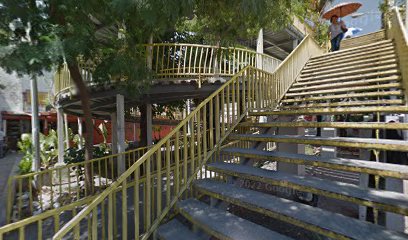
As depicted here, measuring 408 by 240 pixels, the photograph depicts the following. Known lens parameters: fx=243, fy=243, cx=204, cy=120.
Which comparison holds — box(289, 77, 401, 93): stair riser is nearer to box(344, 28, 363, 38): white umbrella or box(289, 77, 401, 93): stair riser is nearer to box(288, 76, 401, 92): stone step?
box(288, 76, 401, 92): stone step

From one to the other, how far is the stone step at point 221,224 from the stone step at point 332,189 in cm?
57

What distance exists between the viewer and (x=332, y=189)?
8.33 feet

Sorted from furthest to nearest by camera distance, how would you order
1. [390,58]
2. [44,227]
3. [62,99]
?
1. [62,99]
2. [390,58]
3. [44,227]

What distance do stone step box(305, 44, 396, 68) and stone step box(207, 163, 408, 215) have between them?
5.08m

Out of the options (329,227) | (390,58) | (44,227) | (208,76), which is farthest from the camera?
(208,76)

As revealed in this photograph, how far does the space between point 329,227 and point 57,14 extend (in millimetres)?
4618

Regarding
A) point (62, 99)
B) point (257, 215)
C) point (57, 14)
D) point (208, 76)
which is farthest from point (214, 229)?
point (62, 99)

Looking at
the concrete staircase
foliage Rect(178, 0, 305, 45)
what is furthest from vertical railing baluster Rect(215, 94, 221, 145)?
foliage Rect(178, 0, 305, 45)

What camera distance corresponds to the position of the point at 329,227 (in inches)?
85.0

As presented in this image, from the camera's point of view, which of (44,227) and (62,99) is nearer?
(44,227)

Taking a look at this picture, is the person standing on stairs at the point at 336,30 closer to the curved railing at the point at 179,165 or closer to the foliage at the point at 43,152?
the curved railing at the point at 179,165

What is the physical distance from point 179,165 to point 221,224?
146cm

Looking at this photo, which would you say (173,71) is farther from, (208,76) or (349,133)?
(349,133)

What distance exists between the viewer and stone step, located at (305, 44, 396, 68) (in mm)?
6233
